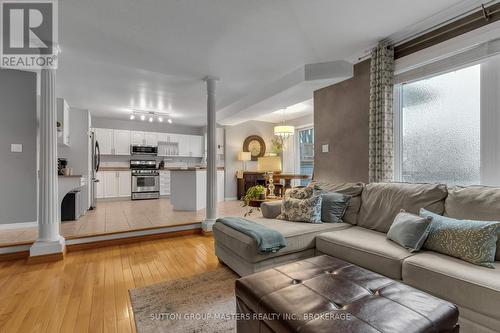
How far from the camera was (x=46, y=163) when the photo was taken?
105 inches

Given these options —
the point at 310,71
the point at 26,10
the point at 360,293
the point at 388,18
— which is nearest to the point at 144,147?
the point at 26,10

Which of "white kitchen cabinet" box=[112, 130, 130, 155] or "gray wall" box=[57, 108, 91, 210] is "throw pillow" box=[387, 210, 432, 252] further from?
"white kitchen cabinet" box=[112, 130, 130, 155]

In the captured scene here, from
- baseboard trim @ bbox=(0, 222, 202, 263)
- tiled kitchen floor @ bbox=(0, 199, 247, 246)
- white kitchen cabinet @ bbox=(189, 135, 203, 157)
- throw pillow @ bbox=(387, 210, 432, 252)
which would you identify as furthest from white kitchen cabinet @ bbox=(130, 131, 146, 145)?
throw pillow @ bbox=(387, 210, 432, 252)

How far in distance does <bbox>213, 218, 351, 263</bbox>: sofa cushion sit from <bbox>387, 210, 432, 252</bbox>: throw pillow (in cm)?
67

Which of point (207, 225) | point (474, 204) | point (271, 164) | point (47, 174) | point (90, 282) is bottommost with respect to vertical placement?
point (90, 282)

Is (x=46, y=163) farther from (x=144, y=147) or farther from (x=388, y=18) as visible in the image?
(x=144, y=147)

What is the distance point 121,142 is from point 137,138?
1.44ft

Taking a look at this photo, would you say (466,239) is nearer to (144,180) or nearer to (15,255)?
(15,255)

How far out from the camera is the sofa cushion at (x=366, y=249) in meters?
1.71

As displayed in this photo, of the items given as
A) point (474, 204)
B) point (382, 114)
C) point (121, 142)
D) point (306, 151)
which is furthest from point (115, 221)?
point (306, 151)

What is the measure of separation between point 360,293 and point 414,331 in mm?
281

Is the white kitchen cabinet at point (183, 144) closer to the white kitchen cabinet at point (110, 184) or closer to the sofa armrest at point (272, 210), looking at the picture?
the white kitchen cabinet at point (110, 184)

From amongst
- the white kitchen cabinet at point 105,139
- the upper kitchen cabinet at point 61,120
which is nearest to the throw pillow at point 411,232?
the upper kitchen cabinet at point 61,120

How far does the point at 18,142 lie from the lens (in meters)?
3.58
